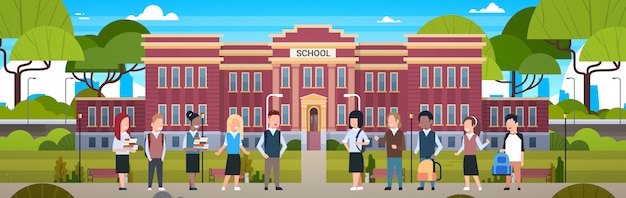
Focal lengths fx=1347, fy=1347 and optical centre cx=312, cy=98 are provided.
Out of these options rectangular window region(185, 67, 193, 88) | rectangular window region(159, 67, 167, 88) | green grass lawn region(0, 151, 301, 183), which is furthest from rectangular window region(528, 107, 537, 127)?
rectangular window region(159, 67, 167, 88)

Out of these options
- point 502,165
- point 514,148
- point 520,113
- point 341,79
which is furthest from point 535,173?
point 520,113

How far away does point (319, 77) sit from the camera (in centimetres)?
6994

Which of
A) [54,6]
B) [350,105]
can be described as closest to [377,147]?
[350,105]

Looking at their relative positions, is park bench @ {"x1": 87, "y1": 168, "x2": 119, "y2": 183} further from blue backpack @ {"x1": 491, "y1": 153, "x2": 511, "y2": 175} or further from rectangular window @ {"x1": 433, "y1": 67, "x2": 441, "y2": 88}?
rectangular window @ {"x1": 433, "y1": 67, "x2": 441, "y2": 88}

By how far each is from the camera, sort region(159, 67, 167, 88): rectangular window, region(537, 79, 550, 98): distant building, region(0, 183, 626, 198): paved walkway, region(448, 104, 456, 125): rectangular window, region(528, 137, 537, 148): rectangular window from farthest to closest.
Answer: region(537, 79, 550, 98): distant building → region(528, 137, 537, 148): rectangular window → region(159, 67, 167, 88): rectangular window → region(448, 104, 456, 125): rectangular window → region(0, 183, 626, 198): paved walkway

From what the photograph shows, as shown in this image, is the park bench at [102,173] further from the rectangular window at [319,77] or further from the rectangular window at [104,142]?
the rectangular window at [104,142]

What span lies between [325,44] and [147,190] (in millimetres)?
41448

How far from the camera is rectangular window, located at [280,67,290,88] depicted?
70000mm

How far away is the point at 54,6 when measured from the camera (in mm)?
95438

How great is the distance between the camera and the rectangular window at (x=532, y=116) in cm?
7225

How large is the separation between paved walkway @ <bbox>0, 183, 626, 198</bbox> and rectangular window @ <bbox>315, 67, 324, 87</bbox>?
1565 inches

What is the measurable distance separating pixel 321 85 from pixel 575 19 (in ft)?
93.3

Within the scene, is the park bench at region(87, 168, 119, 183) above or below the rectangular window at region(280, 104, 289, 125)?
below

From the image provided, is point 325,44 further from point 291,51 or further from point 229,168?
point 229,168
